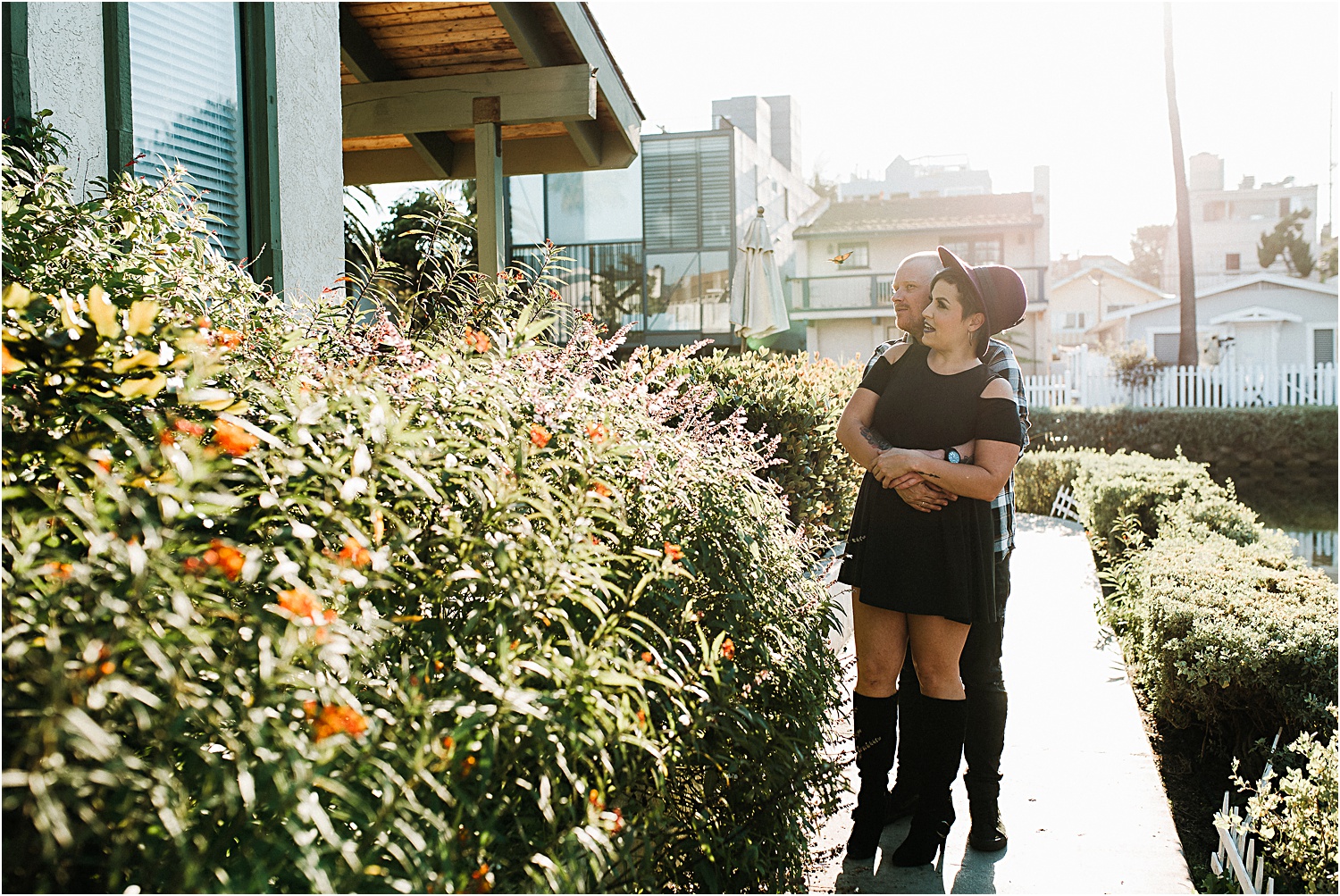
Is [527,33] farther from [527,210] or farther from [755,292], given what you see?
[527,210]

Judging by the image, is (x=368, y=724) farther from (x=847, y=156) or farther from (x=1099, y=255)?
(x=1099, y=255)

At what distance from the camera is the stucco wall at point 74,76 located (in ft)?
11.0

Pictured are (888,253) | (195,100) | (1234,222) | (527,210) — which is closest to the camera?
(195,100)

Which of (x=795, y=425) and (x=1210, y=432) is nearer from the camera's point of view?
(x=795, y=425)

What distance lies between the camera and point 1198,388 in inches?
812

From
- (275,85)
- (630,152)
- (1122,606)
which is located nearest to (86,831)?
(275,85)

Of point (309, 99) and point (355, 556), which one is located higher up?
point (309, 99)

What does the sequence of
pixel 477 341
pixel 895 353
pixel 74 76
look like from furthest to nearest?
pixel 74 76, pixel 895 353, pixel 477 341

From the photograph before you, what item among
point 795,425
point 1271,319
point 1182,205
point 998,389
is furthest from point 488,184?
point 1271,319

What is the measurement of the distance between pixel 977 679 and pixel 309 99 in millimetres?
4018

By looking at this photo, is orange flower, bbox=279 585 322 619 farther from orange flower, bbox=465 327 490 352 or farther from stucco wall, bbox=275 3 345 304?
stucco wall, bbox=275 3 345 304

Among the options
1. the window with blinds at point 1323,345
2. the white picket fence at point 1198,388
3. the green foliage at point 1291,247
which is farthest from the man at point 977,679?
the green foliage at point 1291,247

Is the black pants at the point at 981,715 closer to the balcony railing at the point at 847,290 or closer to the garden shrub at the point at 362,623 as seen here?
the garden shrub at the point at 362,623

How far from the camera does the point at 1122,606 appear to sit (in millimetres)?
5785
